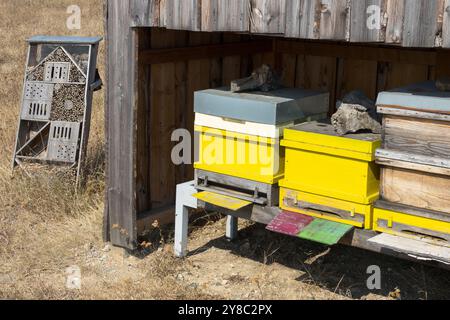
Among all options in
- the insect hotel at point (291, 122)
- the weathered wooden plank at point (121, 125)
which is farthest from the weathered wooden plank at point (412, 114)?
the weathered wooden plank at point (121, 125)

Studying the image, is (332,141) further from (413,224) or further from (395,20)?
(395,20)

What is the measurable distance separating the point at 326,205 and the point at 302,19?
1.38 m

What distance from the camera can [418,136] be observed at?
15.3 ft

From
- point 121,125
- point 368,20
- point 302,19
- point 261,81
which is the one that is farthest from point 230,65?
point 368,20

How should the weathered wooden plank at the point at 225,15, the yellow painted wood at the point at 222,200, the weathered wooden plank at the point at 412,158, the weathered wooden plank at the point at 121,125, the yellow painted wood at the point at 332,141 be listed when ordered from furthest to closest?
1. the weathered wooden plank at the point at 121,125
2. the yellow painted wood at the point at 222,200
3. the weathered wooden plank at the point at 225,15
4. the yellow painted wood at the point at 332,141
5. the weathered wooden plank at the point at 412,158

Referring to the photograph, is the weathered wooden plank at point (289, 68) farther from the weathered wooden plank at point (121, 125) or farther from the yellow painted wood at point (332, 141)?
the yellow painted wood at point (332, 141)

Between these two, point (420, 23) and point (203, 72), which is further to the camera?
point (203, 72)

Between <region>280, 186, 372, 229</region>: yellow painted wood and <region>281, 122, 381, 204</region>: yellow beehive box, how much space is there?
4 cm

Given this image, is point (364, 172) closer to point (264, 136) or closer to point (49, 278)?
point (264, 136)

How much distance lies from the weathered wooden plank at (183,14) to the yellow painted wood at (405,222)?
2075 millimetres

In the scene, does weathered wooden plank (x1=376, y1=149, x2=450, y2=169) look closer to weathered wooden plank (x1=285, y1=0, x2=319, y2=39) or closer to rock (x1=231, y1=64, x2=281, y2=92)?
weathered wooden plank (x1=285, y1=0, x2=319, y2=39)

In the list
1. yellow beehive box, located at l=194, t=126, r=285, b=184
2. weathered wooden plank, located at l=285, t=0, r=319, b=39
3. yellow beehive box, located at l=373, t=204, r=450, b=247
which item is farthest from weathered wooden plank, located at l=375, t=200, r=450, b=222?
weathered wooden plank, located at l=285, t=0, r=319, b=39

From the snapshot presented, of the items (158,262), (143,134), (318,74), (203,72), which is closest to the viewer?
(158,262)

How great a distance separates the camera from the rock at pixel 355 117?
5.08m
